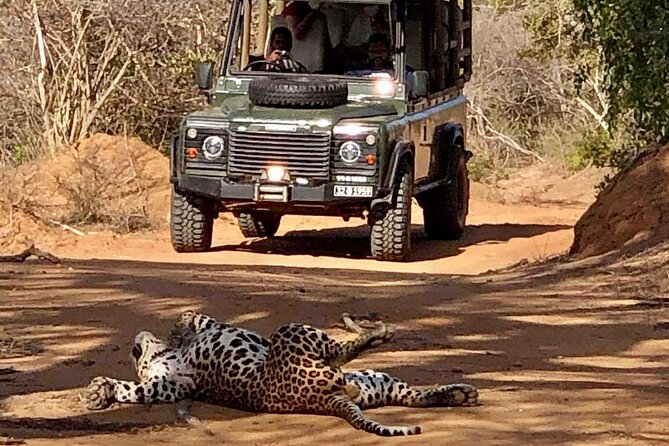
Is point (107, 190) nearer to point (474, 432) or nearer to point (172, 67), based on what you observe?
point (172, 67)

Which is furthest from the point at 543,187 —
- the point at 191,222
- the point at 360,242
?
the point at 191,222

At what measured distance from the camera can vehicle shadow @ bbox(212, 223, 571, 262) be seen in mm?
14852

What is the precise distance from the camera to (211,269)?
11.8 m

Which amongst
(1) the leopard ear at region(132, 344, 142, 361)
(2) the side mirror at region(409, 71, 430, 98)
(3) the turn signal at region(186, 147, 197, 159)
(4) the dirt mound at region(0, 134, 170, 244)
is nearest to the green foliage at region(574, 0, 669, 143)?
(2) the side mirror at region(409, 71, 430, 98)

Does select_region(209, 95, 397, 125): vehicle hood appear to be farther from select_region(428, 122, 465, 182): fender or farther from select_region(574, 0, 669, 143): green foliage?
select_region(574, 0, 669, 143): green foliage

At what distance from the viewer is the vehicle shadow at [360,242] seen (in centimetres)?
1485

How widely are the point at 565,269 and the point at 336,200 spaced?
2.39 meters

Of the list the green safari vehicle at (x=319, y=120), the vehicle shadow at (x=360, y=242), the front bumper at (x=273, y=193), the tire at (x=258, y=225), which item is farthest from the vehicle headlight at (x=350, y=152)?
the tire at (x=258, y=225)

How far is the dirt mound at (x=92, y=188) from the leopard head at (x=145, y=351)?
10.1m

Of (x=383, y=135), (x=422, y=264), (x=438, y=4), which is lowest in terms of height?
(x=422, y=264)

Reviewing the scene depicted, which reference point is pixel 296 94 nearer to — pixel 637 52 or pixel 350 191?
pixel 350 191

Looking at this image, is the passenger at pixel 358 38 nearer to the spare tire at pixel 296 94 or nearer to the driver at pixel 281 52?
the driver at pixel 281 52

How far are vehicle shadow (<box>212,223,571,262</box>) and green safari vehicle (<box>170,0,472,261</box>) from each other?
760mm

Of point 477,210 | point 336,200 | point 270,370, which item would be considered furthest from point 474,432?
point 477,210
